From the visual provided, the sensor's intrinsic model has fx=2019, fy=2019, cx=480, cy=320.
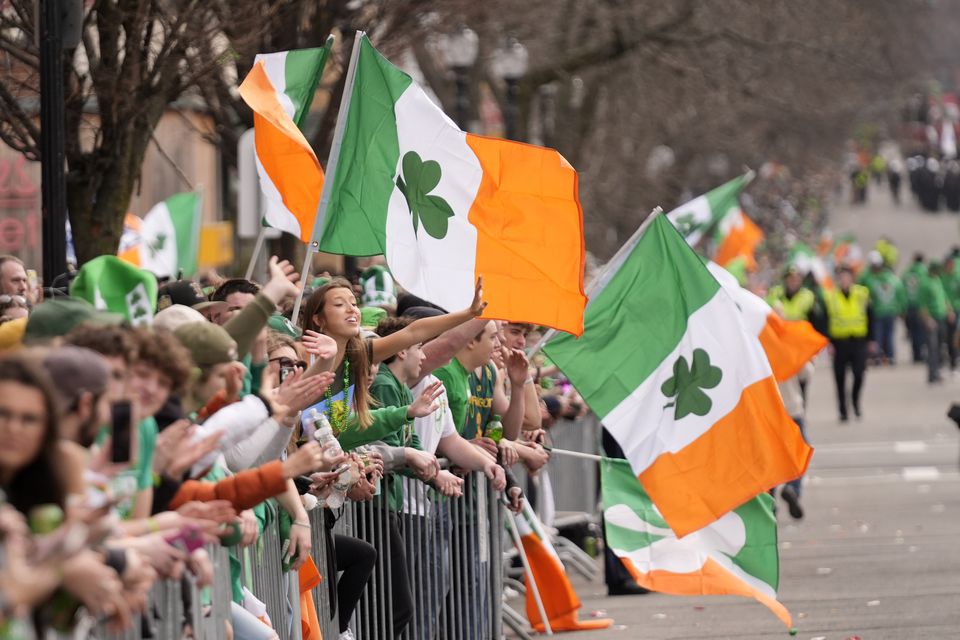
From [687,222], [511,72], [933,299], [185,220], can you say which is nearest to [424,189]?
[687,222]

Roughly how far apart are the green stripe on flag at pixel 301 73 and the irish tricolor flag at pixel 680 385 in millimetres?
1969

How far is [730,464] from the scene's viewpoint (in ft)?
33.3

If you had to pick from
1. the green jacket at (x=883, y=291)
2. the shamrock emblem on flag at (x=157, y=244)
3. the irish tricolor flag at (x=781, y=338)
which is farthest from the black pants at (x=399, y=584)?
the green jacket at (x=883, y=291)

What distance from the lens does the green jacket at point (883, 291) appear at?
36.6m

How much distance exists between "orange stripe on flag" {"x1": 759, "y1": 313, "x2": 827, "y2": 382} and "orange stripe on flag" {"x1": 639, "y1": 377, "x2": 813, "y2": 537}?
14.5 feet

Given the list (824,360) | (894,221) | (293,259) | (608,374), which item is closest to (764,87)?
(824,360)

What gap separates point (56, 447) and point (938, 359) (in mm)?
29333

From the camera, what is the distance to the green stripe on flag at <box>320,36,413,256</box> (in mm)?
9117

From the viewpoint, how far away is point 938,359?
32438mm

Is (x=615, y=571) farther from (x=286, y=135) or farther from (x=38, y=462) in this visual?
(x=38, y=462)

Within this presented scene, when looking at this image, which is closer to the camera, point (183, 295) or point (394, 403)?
point (183, 295)

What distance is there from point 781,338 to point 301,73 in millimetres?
6179

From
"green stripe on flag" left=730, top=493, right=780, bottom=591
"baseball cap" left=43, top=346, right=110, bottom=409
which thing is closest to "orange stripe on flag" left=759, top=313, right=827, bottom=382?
"green stripe on flag" left=730, top=493, right=780, bottom=591

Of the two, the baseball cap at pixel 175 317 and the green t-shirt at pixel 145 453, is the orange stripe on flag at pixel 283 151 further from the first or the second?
the green t-shirt at pixel 145 453
